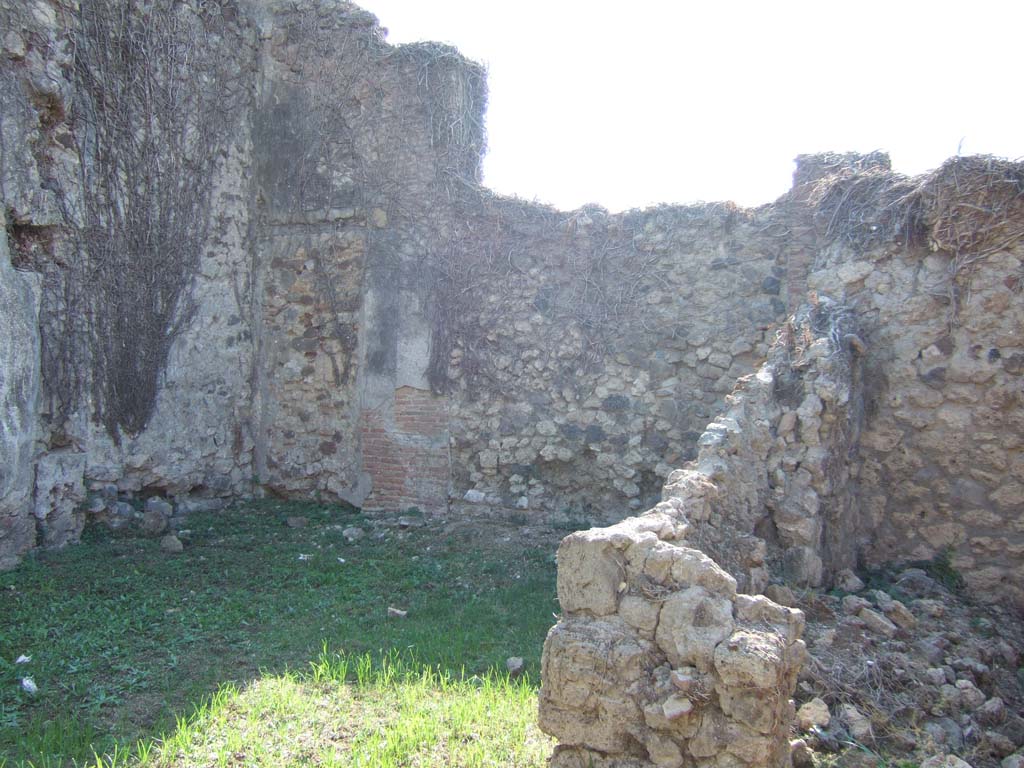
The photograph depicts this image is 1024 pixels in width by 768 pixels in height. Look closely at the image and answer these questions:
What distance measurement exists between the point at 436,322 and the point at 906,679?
509 cm

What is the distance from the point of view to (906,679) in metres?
3.67

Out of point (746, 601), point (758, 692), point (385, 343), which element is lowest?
point (758, 692)

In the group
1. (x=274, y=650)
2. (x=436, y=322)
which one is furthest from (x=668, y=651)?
(x=436, y=322)

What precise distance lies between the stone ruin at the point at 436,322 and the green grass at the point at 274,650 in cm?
84

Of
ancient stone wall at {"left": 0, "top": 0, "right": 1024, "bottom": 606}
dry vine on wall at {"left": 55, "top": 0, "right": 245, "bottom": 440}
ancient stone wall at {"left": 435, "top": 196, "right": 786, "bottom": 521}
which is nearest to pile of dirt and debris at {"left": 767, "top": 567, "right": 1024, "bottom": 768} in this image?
ancient stone wall at {"left": 0, "top": 0, "right": 1024, "bottom": 606}

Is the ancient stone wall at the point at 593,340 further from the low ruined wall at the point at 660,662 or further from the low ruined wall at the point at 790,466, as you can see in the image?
the low ruined wall at the point at 660,662

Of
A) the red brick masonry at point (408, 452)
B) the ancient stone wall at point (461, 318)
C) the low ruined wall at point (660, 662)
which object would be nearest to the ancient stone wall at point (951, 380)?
the ancient stone wall at point (461, 318)

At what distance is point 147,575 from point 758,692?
15.1 ft

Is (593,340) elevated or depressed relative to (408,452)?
elevated

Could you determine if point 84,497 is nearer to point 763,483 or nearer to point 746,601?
point 763,483

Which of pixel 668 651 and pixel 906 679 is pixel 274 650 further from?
pixel 906 679

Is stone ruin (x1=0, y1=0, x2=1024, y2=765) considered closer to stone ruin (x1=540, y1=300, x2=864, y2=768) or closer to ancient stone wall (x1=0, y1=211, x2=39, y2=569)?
ancient stone wall (x1=0, y1=211, x2=39, y2=569)

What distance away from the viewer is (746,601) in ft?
9.67

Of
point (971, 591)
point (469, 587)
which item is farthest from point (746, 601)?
point (469, 587)
